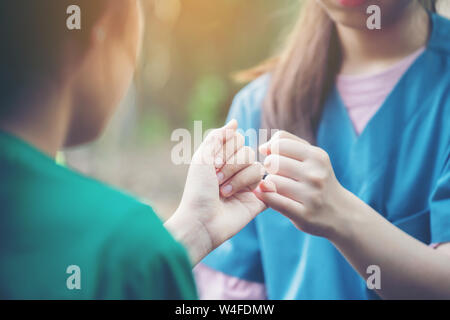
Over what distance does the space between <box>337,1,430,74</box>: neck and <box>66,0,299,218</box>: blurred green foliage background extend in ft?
0.31

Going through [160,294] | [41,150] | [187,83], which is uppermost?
[187,83]

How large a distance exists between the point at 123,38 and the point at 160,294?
21cm

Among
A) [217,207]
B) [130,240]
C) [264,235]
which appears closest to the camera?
[130,240]

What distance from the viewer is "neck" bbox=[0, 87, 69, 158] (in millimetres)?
333

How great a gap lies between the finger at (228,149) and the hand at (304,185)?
30 mm

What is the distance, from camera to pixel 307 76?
553 mm

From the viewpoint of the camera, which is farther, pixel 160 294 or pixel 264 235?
pixel 264 235

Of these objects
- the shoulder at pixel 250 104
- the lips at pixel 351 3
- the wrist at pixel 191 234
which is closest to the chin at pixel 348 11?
the lips at pixel 351 3

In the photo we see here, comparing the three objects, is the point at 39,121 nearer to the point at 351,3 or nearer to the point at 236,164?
the point at 236,164

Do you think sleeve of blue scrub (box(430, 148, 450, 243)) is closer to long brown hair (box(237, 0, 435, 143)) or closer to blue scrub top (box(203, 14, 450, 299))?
blue scrub top (box(203, 14, 450, 299))

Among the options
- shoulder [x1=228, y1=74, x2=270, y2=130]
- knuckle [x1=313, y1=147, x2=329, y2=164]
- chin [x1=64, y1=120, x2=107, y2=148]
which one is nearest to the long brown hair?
shoulder [x1=228, y1=74, x2=270, y2=130]

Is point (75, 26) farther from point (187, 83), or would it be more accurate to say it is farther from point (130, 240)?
point (187, 83)

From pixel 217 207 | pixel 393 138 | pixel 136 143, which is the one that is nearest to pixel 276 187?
pixel 217 207

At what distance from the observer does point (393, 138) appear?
0.49 meters
